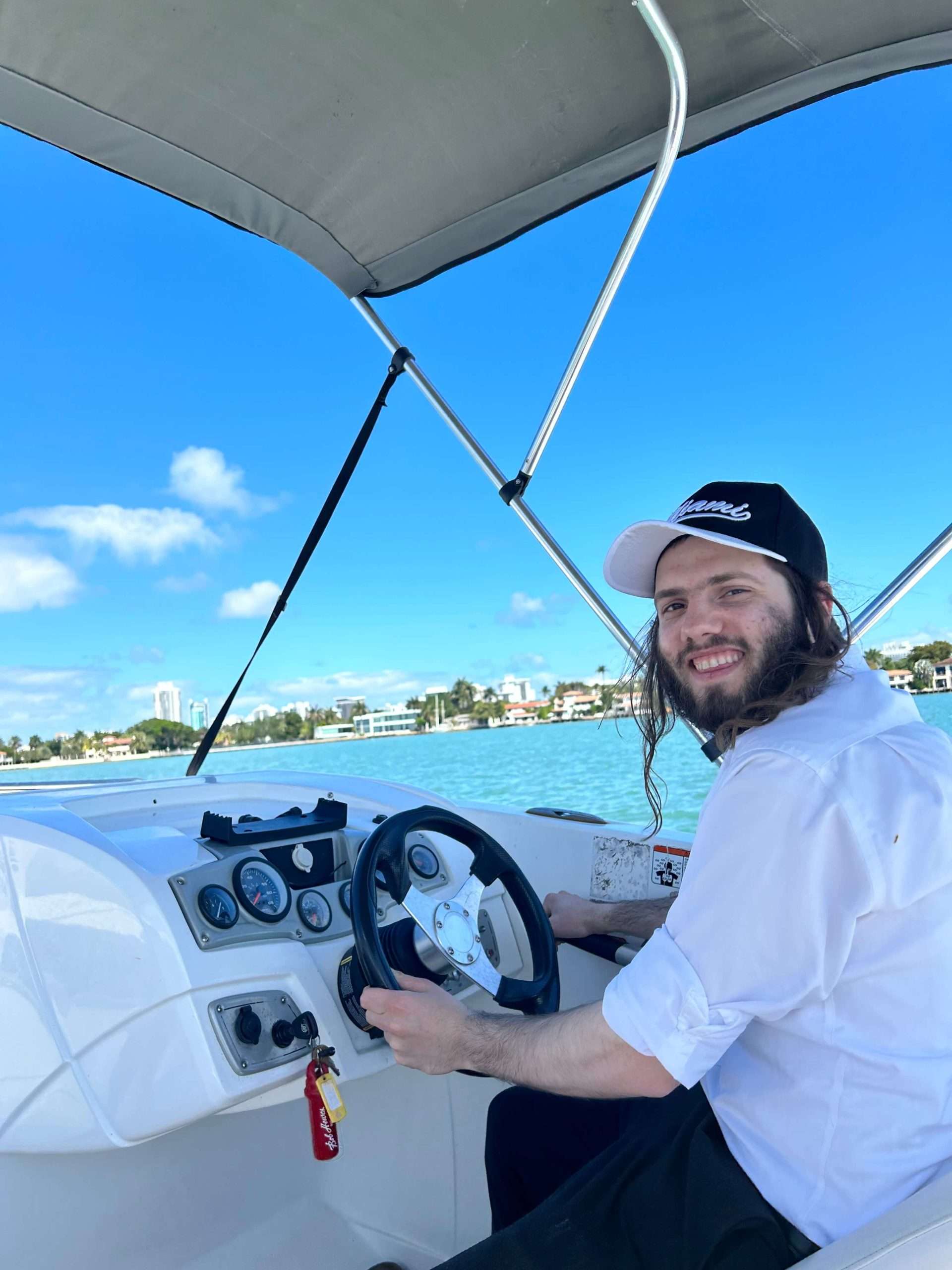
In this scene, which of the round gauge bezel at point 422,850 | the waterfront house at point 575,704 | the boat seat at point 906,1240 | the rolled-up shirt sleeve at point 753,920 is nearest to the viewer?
the boat seat at point 906,1240

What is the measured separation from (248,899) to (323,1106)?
0.33 m

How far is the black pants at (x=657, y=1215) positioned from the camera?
105 cm

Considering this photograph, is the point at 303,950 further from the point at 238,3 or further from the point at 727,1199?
the point at 238,3

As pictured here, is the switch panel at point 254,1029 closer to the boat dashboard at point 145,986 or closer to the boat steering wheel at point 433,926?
the boat dashboard at point 145,986

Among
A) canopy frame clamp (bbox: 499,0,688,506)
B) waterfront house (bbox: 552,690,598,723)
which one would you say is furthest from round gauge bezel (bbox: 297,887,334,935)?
waterfront house (bbox: 552,690,598,723)

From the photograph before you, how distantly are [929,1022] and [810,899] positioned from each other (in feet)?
0.62

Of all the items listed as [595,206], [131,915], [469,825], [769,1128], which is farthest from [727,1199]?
[595,206]

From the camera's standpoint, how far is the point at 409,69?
181 centimetres

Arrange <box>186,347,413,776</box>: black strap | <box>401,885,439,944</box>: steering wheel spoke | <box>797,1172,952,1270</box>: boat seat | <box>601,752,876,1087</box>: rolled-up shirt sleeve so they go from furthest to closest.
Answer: <box>186,347,413,776</box>: black strap < <box>401,885,439,944</box>: steering wheel spoke < <box>601,752,876,1087</box>: rolled-up shirt sleeve < <box>797,1172,952,1270</box>: boat seat

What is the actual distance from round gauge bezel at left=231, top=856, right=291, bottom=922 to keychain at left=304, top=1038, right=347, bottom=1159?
0.24 meters

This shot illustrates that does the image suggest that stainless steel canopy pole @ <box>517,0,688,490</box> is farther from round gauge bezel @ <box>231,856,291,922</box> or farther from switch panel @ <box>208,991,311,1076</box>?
switch panel @ <box>208,991,311,1076</box>

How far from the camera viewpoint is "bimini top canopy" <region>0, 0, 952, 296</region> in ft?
5.45

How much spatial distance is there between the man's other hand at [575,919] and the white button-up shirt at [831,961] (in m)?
0.89

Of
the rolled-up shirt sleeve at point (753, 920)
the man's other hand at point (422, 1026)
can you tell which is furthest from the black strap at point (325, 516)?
the rolled-up shirt sleeve at point (753, 920)
